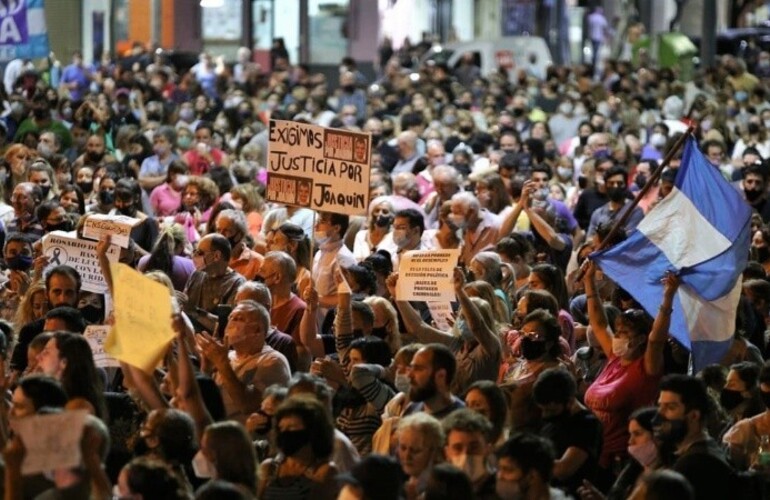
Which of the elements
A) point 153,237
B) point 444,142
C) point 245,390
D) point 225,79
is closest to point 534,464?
point 245,390

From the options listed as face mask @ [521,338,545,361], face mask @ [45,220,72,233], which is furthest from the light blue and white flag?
face mask @ [521,338,545,361]

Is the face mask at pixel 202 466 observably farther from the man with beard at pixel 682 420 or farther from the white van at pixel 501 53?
the white van at pixel 501 53

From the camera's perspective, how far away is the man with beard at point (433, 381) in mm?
9078

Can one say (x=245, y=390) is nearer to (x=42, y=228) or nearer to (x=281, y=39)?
(x=42, y=228)

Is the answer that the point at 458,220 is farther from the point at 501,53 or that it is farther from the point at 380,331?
the point at 501,53

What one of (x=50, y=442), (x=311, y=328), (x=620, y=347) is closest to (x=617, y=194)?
(x=311, y=328)

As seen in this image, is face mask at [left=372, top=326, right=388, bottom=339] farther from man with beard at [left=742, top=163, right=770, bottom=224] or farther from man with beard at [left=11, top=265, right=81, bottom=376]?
man with beard at [left=742, top=163, right=770, bottom=224]

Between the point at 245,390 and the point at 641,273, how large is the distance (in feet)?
8.69

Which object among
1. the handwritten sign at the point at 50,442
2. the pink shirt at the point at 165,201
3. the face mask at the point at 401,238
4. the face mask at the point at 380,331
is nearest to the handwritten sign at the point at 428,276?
the face mask at the point at 380,331

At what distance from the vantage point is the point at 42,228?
583 inches

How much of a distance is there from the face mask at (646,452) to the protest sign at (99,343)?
3.04m

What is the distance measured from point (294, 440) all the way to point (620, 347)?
2739mm

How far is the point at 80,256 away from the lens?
1273cm

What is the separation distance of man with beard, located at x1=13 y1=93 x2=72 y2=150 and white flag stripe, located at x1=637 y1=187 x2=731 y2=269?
1009 centimetres
